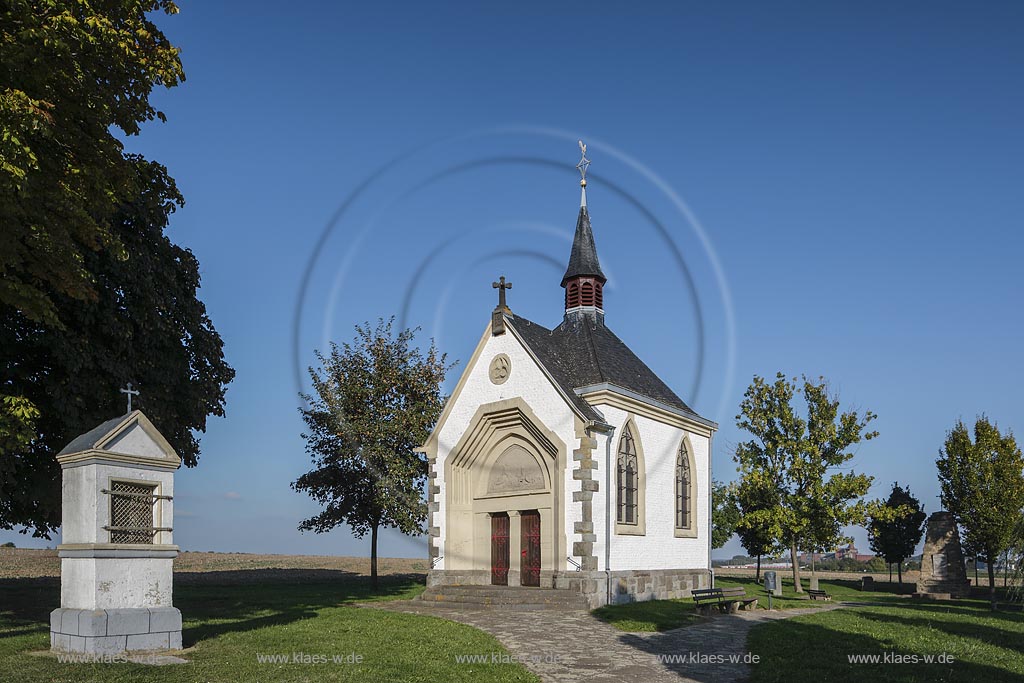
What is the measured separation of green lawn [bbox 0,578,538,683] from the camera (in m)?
11.7

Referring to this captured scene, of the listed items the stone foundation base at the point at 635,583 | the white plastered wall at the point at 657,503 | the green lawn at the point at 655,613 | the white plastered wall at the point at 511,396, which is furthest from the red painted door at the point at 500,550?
the green lawn at the point at 655,613

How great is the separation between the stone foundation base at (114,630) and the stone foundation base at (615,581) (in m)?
12.9

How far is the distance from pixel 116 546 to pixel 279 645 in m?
3.56

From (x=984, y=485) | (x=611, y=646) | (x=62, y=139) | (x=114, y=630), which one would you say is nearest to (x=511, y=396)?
(x=611, y=646)

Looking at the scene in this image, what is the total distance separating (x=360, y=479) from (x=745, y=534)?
28.8 m

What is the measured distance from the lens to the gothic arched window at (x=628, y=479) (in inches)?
1060

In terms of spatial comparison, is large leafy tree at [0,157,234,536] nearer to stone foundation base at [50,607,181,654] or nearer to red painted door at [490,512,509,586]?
stone foundation base at [50,607,181,654]

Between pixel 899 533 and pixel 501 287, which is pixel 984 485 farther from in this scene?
pixel 501 287

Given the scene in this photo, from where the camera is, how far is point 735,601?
936 inches

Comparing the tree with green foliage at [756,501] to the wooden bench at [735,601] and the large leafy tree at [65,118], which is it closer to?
the wooden bench at [735,601]

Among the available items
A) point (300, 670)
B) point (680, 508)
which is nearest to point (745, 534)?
point (680, 508)

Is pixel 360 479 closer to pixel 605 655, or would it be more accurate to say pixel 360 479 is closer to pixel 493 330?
pixel 493 330

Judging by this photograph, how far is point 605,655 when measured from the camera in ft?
48.2

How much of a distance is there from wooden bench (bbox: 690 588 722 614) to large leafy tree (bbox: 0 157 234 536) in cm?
1643
